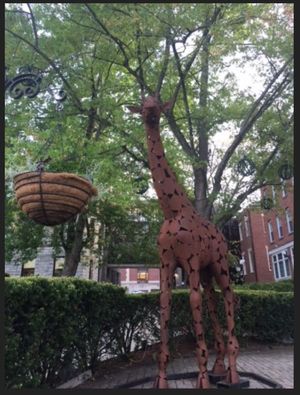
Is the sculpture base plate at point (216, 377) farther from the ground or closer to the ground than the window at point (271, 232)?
closer to the ground

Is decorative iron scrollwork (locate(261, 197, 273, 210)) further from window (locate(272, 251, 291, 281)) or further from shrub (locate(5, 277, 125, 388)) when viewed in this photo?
window (locate(272, 251, 291, 281))

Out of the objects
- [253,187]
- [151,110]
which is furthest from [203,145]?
[151,110]

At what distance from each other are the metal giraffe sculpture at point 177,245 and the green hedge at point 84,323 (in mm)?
1624

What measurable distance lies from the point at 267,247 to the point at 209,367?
28.7 meters

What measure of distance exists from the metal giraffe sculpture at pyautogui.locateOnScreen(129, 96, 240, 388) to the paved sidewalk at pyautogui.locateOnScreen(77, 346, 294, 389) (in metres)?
0.79

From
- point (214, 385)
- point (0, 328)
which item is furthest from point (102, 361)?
point (0, 328)

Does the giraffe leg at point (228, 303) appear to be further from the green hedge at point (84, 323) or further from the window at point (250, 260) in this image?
the window at point (250, 260)

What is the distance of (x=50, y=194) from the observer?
141 inches

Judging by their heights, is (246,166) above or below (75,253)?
above

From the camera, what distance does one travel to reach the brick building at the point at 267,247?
95.1 ft

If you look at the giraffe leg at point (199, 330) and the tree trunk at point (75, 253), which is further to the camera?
the tree trunk at point (75, 253)

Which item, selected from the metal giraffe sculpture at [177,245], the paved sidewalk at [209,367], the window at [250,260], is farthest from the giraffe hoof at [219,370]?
the window at [250,260]

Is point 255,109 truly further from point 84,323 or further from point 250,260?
point 250,260

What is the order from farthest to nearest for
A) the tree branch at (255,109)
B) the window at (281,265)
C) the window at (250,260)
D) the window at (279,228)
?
the window at (250,260) < the window at (279,228) < the window at (281,265) < the tree branch at (255,109)
